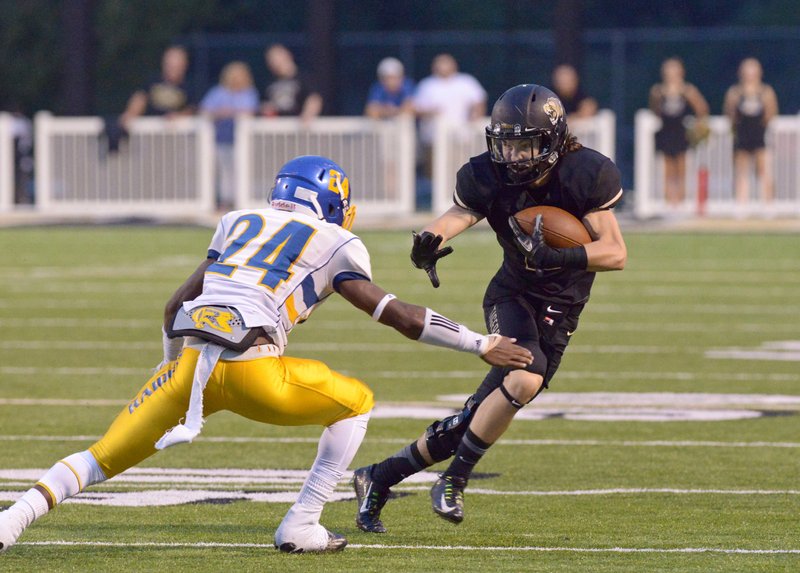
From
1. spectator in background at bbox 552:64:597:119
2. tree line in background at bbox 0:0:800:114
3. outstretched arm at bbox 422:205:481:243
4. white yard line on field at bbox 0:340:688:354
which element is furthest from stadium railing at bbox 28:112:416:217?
outstretched arm at bbox 422:205:481:243

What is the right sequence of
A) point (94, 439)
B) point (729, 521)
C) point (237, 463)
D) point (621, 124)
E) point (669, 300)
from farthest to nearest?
point (621, 124), point (669, 300), point (94, 439), point (237, 463), point (729, 521)

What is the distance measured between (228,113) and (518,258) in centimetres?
1641

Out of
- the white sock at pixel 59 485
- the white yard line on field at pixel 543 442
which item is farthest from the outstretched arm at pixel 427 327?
the white yard line on field at pixel 543 442

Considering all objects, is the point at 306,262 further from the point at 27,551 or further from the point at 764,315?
the point at 764,315

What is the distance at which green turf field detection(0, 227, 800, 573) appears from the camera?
20.9 feet

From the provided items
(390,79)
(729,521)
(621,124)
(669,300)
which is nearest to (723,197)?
(390,79)

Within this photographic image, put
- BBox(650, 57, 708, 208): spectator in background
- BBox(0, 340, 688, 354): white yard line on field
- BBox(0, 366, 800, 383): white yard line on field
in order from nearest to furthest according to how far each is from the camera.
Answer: BBox(0, 366, 800, 383): white yard line on field → BBox(0, 340, 688, 354): white yard line on field → BBox(650, 57, 708, 208): spectator in background

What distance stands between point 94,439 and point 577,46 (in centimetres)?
1805

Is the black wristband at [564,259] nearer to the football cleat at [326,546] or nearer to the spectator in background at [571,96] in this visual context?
the football cleat at [326,546]

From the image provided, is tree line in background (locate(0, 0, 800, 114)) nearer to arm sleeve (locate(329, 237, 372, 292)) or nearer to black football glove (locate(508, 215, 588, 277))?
black football glove (locate(508, 215, 588, 277))

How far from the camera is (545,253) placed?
6855 millimetres

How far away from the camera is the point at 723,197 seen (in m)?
23.0

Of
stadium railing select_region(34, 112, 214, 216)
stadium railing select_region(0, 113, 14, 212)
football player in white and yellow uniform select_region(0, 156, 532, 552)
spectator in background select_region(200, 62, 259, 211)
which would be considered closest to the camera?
football player in white and yellow uniform select_region(0, 156, 532, 552)

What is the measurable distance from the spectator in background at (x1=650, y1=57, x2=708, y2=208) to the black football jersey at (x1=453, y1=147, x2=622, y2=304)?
15.1 meters
